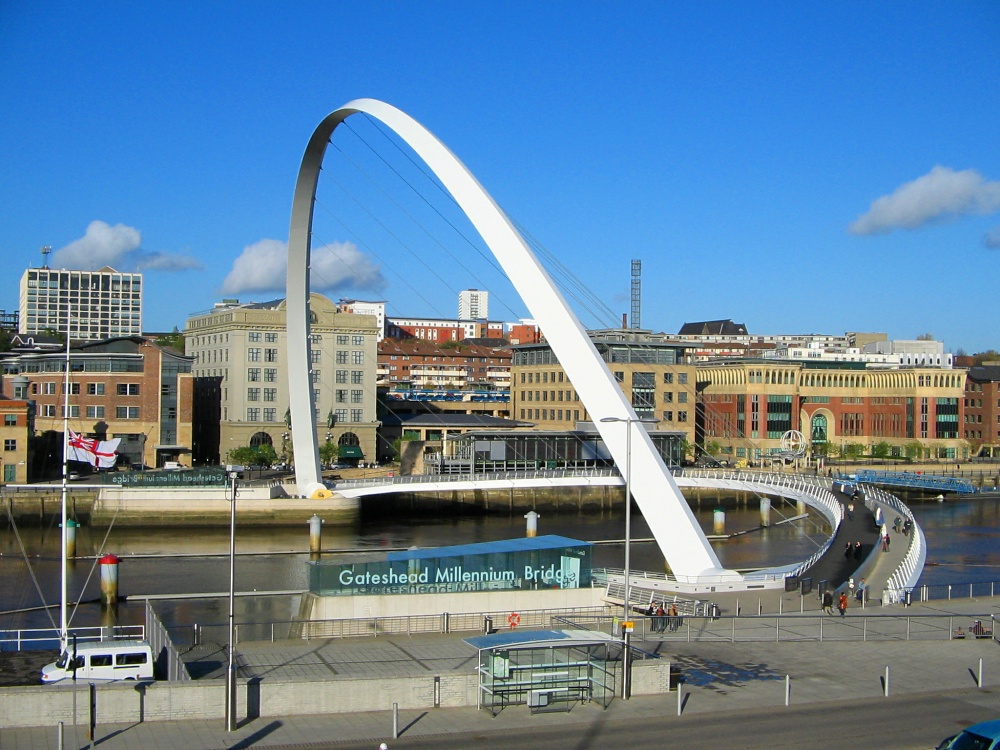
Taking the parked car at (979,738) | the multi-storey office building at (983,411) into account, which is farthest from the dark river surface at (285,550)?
the multi-storey office building at (983,411)

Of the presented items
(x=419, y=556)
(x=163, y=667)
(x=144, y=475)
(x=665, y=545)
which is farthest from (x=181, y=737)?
(x=144, y=475)

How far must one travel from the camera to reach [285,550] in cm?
4519

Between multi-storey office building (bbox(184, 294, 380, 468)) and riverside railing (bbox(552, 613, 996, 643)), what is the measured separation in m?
51.4

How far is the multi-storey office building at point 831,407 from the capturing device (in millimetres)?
85562

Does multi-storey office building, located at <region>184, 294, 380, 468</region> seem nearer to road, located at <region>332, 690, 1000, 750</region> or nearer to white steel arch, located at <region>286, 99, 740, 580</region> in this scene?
white steel arch, located at <region>286, 99, 740, 580</region>

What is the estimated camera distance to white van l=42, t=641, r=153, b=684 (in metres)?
19.4

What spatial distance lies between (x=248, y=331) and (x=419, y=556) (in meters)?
50.9

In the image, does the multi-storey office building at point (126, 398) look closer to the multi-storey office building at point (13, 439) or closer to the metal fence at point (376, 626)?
the multi-storey office building at point (13, 439)

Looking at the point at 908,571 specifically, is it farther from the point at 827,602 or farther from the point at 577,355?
the point at 577,355

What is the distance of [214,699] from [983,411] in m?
94.3

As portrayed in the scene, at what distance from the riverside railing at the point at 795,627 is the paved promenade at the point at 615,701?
0.50 m

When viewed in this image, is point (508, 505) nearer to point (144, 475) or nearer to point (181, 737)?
point (144, 475)

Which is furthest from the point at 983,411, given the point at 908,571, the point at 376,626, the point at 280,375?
the point at 376,626

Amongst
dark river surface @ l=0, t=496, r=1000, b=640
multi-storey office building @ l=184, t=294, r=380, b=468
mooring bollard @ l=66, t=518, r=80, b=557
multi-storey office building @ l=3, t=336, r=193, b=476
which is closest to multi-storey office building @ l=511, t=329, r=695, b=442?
multi-storey office building @ l=184, t=294, r=380, b=468
